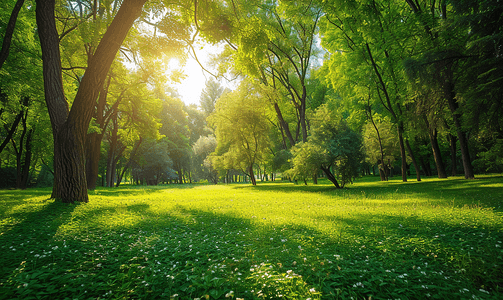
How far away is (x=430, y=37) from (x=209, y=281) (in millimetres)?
19349

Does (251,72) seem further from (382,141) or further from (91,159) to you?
(382,141)

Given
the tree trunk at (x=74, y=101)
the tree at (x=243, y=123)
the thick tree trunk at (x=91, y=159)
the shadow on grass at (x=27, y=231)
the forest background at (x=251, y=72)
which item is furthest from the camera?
the tree at (x=243, y=123)

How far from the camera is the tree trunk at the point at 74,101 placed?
8.26m

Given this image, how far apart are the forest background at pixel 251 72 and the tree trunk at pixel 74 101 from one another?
40mm

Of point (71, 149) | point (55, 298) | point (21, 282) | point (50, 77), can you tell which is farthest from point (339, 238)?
point (50, 77)

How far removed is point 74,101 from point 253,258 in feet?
30.7

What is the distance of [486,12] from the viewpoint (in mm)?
9273

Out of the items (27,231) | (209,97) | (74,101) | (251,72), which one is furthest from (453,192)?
(209,97)

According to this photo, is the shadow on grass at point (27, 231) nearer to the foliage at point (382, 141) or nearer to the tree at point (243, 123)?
the tree at point (243, 123)

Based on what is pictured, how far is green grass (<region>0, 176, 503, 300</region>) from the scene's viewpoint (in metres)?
3.11

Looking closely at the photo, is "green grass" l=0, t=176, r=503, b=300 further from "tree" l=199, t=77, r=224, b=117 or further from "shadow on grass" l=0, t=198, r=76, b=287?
"tree" l=199, t=77, r=224, b=117

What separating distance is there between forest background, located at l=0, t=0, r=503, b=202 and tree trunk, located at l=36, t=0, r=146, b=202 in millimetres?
40

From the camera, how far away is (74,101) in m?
8.55

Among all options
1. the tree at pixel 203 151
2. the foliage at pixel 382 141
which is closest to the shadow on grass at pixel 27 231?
the foliage at pixel 382 141
